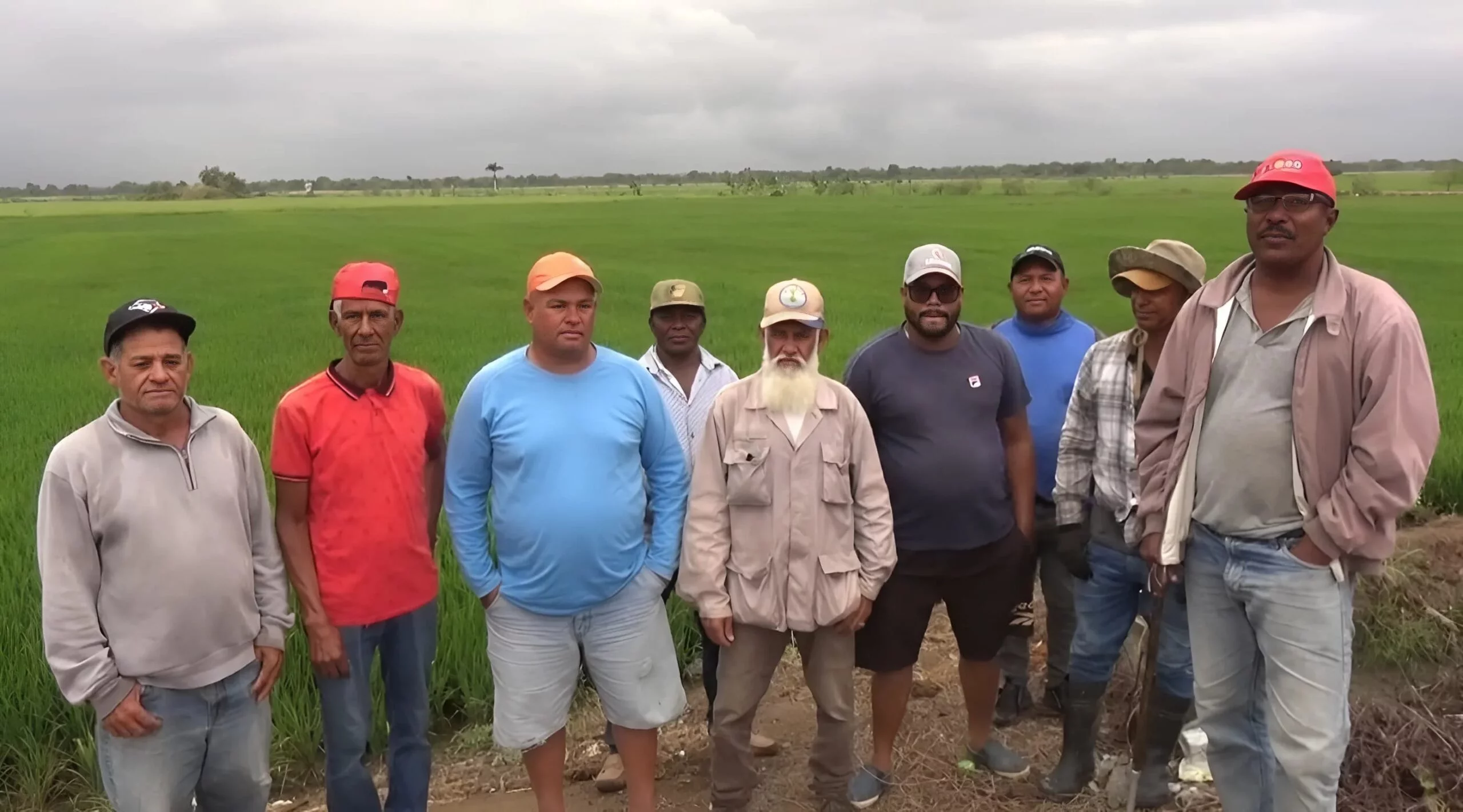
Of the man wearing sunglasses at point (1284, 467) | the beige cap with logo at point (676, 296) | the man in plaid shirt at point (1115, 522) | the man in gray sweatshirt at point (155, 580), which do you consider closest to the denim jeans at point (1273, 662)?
the man wearing sunglasses at point (1284, 467)

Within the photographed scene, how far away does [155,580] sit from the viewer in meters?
2.50

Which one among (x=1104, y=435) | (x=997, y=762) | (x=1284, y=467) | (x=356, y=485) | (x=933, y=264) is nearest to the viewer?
(x=1284, y=467)

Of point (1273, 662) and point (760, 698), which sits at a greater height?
point (1273, 662)

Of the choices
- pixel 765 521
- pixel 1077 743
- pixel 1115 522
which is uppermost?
pixel 765 521

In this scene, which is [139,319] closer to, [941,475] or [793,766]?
[941,475]

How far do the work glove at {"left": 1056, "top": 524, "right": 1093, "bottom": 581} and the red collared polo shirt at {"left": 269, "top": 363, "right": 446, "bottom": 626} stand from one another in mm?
2268

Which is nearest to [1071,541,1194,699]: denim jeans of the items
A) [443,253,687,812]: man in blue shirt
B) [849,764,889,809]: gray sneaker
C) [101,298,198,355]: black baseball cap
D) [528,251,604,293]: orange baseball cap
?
[849,764,889,809]: gray sneaker

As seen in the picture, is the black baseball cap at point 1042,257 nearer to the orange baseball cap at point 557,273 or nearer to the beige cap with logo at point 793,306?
the beige cap with logo at point 793,306

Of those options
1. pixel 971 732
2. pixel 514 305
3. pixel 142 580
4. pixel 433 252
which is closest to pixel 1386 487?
pixel 971 732

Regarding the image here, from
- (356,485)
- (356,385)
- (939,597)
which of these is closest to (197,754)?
(356,485)

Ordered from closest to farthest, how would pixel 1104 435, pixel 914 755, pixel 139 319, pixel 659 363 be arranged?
pixel 139 319, pixel 1104 435, pixel 914 755, pixel 659 363

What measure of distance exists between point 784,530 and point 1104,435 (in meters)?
1.19

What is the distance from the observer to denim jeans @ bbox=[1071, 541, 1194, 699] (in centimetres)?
326

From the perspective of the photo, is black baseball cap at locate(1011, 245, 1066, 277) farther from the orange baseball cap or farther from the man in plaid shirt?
the orange baseball cap
